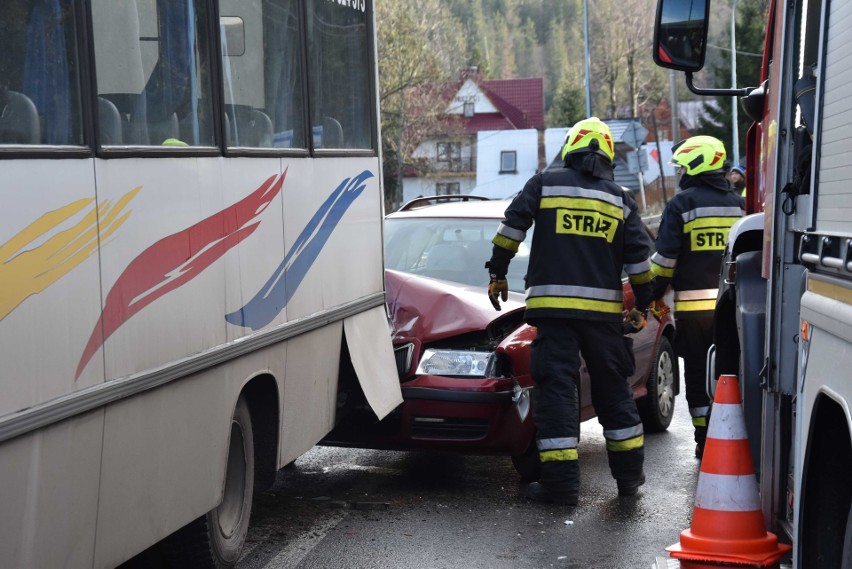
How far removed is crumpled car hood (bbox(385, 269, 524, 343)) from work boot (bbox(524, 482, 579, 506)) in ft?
3.02

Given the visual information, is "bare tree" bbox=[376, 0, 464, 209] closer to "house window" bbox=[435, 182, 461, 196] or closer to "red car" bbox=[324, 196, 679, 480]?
"house window" bbox=[435, 182, 461, 196]

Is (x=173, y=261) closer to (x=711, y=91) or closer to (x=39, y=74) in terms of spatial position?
(x=39, y=74)

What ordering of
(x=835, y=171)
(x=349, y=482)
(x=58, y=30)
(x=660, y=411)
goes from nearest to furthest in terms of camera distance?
1. (x=835, y=171)
2. (x=58, y=30)
3. (x=349, y=482)
4. (x=660, y=411)

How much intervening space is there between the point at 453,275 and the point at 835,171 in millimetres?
4577

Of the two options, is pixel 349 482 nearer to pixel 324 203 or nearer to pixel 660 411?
pixel 324 203

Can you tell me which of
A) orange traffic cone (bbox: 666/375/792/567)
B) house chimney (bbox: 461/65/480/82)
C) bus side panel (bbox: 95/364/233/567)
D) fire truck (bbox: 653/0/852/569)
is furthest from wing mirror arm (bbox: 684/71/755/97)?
house chimney (bbox: 461/65/480/82)

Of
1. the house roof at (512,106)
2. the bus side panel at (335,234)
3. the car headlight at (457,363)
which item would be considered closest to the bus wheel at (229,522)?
the bus side panel at (335,234)

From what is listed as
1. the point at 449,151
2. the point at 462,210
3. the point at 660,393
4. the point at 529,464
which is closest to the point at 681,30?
the point at 529,464

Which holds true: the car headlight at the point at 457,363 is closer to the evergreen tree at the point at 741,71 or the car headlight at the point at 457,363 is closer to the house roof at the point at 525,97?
the evergreen tree at the point at 741,71

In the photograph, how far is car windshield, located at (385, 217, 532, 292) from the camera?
7809 mm

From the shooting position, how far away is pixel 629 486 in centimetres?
688

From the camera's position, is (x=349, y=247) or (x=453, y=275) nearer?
(x=349, y=247)

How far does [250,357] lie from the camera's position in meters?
5.20

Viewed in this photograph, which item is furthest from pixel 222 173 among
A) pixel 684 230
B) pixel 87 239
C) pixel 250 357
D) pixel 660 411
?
pixel 660 411
